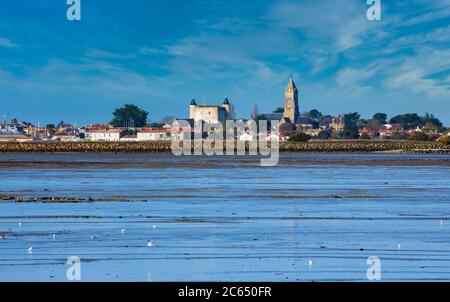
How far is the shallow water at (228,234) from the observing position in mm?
13125

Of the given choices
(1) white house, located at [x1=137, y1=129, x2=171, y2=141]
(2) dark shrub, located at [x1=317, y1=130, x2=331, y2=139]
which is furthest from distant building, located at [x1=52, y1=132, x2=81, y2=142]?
(2) dark shrub, located at [x1=317, y1=130, x2=331, y2=139]

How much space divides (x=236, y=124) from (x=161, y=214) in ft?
506

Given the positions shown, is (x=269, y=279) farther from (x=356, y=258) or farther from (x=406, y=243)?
(x=406, y=243)

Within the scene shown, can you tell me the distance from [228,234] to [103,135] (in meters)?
163

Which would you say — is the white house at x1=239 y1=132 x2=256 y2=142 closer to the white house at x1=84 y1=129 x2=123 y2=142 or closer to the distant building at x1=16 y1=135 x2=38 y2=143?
the white house at x1=84 y1=129 x2=123 y2=142

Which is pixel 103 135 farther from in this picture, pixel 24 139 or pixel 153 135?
pixel 24 139

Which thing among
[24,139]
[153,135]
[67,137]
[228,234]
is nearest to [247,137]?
[153,135]

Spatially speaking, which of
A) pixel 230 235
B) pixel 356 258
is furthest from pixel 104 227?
pixel 356 258

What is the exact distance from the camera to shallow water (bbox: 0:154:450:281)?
13.1m

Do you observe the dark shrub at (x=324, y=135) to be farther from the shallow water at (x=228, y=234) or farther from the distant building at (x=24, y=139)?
the shallow water at (x=228, y=234)

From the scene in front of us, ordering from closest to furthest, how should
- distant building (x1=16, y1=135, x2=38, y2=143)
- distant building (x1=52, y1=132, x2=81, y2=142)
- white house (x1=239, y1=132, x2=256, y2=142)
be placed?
white house (x1=239, y1=132, x2=256, y2=142)
distant building (x1=16, y1=135, x2=38, y2=143)
distant building (x1=52, y1=132, x2=81, y2=142)

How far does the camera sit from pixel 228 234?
1734cm

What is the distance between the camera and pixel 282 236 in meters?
17.2

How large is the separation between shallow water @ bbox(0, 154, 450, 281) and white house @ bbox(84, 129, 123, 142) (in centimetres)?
14433
